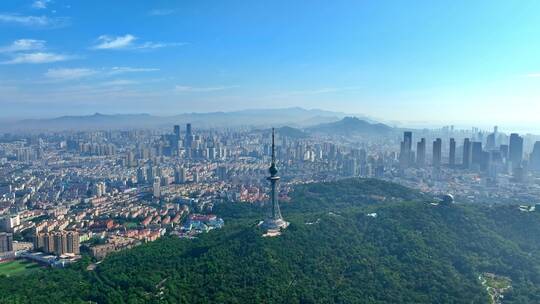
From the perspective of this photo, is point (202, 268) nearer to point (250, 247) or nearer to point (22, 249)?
point (250, 247)

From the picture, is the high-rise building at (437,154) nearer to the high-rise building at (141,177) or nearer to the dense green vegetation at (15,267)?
the high-rise building at (141,177)

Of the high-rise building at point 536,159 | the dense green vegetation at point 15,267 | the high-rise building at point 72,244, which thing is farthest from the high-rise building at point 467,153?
the dense green vegetation at point 15,267

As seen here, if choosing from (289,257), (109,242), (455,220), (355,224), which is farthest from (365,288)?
(109,242)

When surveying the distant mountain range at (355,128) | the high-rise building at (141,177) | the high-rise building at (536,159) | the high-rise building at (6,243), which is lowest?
the high-rise building at (6,243)

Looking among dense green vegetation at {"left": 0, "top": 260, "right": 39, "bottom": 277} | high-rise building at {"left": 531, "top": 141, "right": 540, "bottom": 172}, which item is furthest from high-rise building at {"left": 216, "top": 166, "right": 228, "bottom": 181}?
high-rise building at {"left": 531, "top": 141, "right": 540, "bottom": 172}

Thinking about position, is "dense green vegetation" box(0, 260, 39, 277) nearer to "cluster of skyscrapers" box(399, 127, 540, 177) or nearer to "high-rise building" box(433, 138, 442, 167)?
"cluster of skyscrapers" box(399, 127, 540, 177)

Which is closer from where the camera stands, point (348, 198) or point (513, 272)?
point (513, 272)
